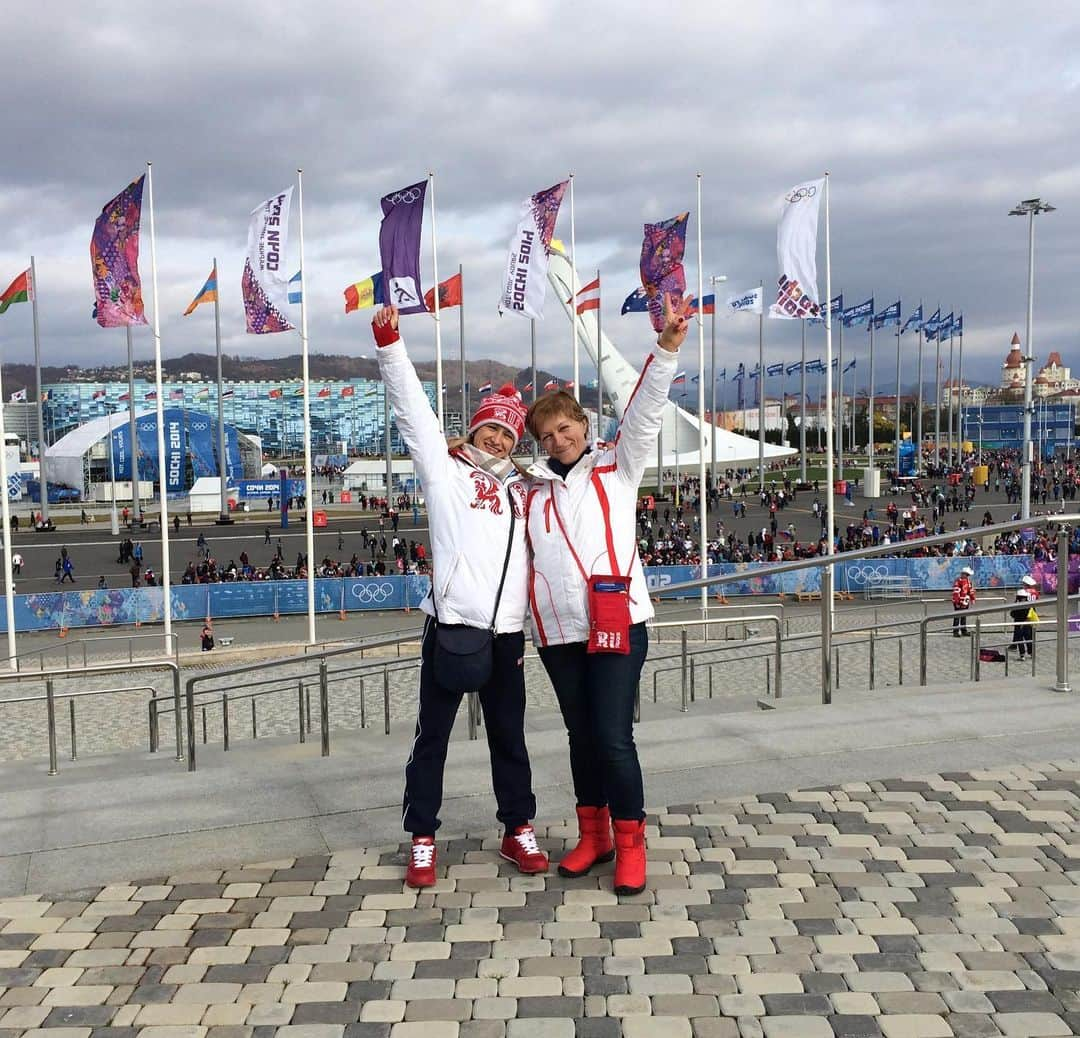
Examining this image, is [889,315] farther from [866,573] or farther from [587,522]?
[587,522]

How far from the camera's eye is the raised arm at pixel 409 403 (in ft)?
11.5

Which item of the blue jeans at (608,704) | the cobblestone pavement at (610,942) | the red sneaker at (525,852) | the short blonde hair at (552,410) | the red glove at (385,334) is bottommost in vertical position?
the cobblestone pavement at (610,942)

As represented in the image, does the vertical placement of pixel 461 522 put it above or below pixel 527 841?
above

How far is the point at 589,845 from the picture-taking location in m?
3.66

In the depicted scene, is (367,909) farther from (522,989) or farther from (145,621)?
(145,621)

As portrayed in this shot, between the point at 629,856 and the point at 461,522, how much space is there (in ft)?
4.10

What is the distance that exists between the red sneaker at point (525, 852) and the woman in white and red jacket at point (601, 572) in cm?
12

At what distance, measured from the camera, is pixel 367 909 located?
3.37m

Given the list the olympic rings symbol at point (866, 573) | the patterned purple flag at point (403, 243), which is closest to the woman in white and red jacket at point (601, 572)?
the patterned purple flag at point (403, 243)

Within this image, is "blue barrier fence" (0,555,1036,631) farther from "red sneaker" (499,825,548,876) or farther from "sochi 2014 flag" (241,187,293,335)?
"red sneaker" (499,825,548,876)

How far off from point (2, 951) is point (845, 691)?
4.90 metres

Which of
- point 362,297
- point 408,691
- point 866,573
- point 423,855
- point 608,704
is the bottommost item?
point 408,691

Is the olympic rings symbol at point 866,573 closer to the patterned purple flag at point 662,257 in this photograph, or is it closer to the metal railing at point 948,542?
the patterned purple flag at point 662,257

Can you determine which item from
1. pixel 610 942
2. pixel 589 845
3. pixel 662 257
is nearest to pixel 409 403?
pixel 589 845
